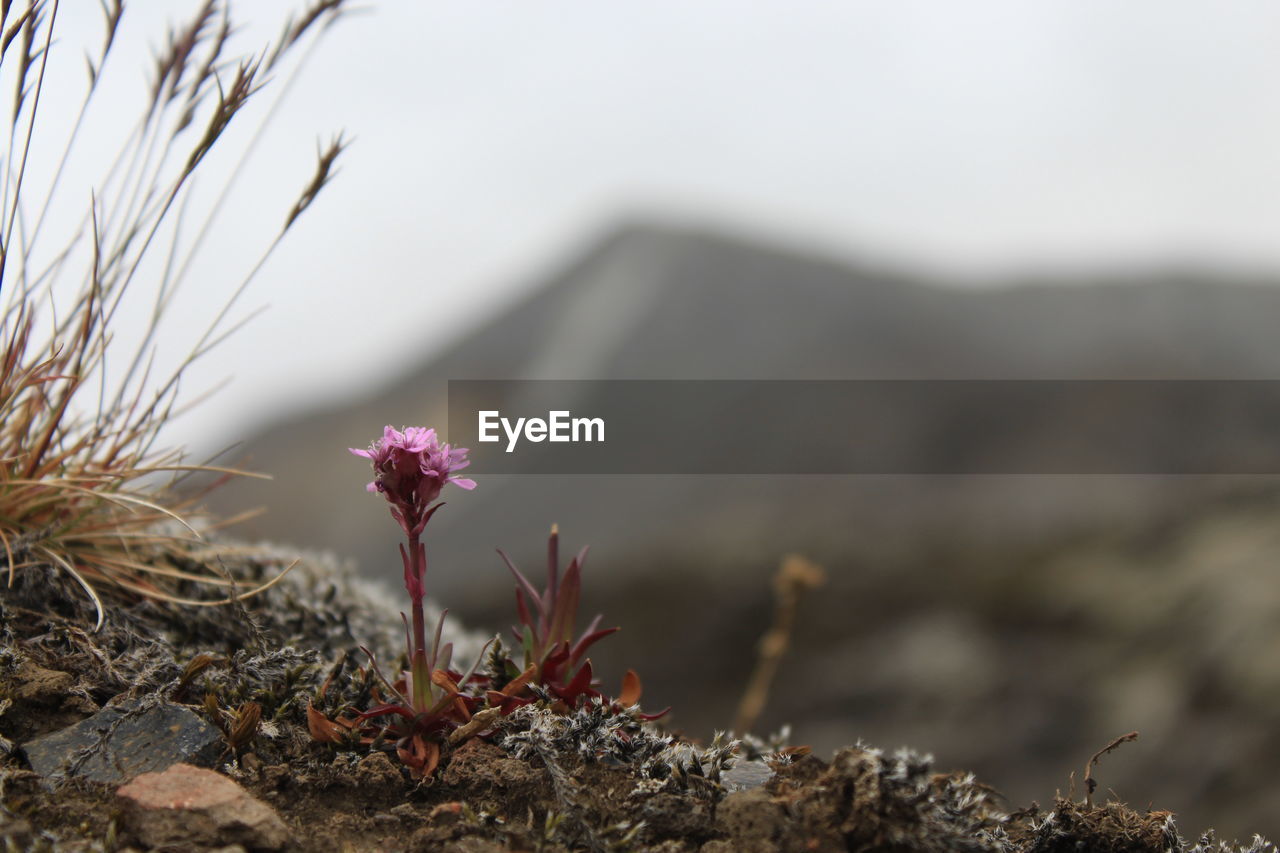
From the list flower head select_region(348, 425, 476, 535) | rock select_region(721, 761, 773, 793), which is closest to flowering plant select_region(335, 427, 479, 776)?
flower head select_region(348, 425, 476, 535)

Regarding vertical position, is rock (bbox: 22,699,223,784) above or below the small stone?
below

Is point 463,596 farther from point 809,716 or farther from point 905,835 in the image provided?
point 905,835

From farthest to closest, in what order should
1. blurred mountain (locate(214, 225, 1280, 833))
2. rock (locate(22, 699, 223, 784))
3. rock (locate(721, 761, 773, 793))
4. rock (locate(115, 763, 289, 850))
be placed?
blurred mountain (locate(214, 225, 1280, 833)) → rock (locate(721, 761, 773, 793)) → rock (locate(22, 699, 223, 784)) → rock (locate(115, 763, 289, 850))

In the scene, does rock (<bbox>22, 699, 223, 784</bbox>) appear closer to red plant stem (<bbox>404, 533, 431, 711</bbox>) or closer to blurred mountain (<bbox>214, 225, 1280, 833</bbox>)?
red plant stem (<bbox>404, 533, 431, 711</bbox>)

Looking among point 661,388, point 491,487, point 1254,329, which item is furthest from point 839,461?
point 1254,329

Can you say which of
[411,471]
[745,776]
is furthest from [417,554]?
[745,776]
